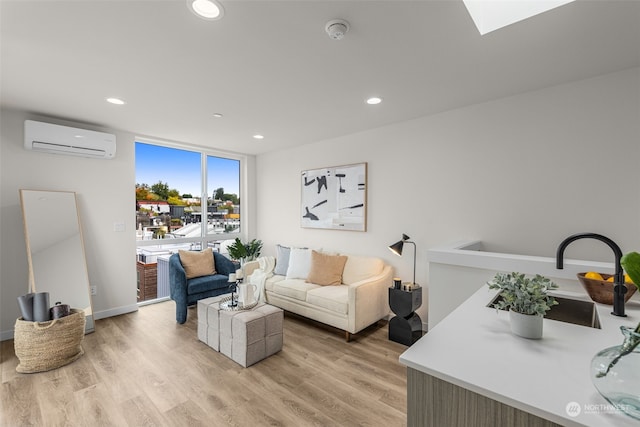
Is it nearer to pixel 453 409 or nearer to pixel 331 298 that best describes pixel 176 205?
pixel 331 298

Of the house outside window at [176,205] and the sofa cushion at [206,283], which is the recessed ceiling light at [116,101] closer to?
the house outside window at [176,205]

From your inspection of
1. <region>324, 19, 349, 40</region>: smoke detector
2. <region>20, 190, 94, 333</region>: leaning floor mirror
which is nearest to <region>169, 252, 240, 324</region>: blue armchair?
<region>20, 190, 94, 333</region>: leaning floor mirror

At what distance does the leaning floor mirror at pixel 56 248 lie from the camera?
3053mm

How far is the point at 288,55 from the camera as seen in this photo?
6.35 feet

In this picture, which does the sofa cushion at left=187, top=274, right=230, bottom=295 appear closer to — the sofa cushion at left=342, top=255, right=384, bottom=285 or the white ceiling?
the sofa cushion at left=342, top=255, right=384, bottom=285

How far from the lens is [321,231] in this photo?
4273mm

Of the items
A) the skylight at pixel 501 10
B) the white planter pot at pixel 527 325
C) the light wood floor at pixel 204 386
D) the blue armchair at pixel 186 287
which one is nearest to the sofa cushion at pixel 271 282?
the blue armchair at pixel 186 287

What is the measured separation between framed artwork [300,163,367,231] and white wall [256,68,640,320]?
0.12 meters

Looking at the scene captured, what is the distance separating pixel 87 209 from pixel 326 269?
3101 mm

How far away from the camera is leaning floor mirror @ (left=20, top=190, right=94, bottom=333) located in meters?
3.05

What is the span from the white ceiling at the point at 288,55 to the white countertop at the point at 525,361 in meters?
1.58

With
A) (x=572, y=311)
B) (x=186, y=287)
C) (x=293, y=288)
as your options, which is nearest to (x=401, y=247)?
(x=293, y=288)

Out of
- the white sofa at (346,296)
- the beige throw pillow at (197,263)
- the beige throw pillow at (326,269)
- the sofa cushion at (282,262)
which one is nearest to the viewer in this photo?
the white sofa at (346,296)

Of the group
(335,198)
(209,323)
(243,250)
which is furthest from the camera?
(243,250)
